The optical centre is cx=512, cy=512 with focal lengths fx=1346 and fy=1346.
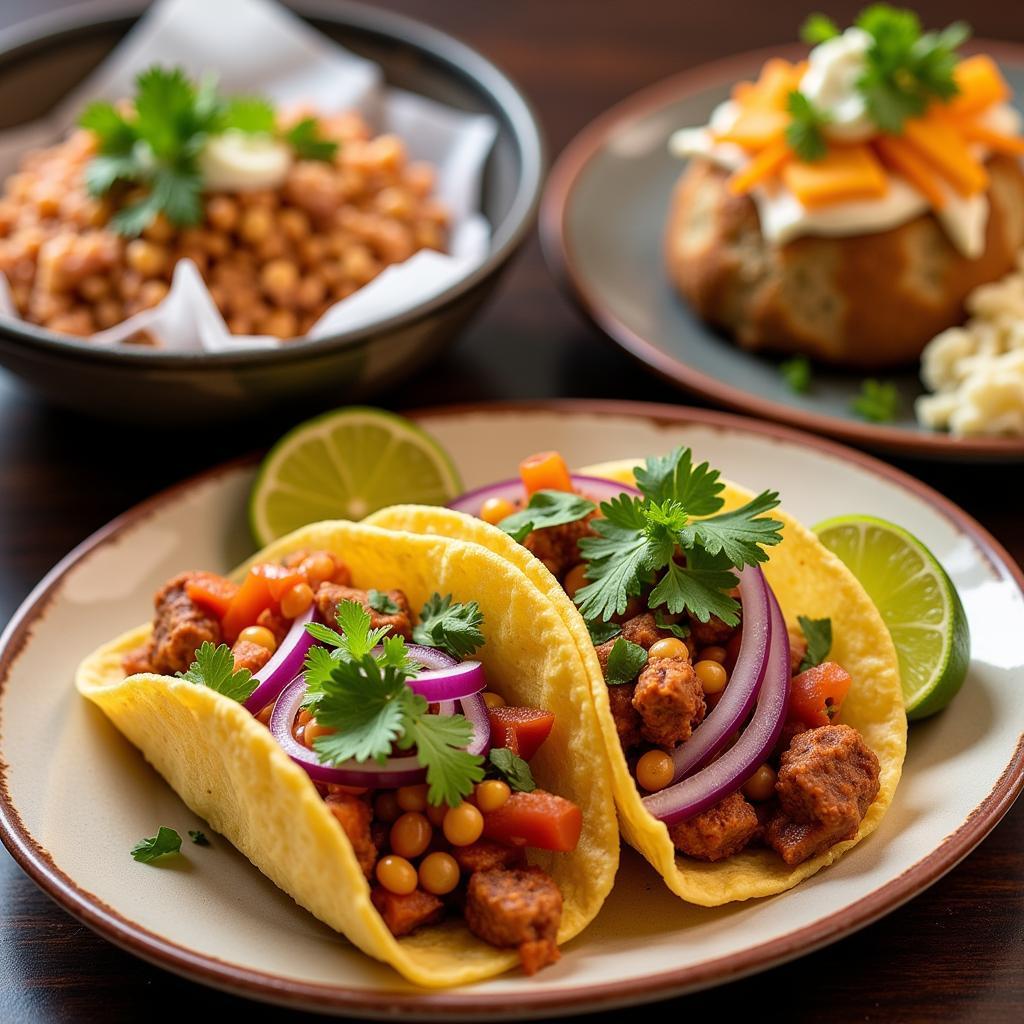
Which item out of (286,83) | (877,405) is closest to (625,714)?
(877,405)

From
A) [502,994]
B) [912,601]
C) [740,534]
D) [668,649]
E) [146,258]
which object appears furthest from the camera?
[146,258]

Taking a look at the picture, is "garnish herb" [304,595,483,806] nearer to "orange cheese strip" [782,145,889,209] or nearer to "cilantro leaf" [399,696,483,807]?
"cilantro leaf" [399,696,483,807]

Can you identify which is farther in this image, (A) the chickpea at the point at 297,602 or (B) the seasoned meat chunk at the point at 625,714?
(A) the chickpea at the point at 297,602

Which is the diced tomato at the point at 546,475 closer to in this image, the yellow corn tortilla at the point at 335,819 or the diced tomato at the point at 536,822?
the yellow corn tortilla at the point at 335,819

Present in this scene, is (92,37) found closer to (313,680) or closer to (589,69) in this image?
(589,69)

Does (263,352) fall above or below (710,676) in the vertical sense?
above

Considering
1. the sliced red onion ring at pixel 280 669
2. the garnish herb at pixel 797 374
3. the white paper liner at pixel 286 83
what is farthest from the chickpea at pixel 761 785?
the white paper liner at pixel 286 83

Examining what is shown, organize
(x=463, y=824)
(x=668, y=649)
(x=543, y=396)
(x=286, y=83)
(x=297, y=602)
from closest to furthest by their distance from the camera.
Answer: (x=463, y=824), (x=668, y=649), (x=297, y=602), (x=543, y=396), (x=286, y=83)

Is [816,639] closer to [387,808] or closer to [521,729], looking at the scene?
[521,729]
